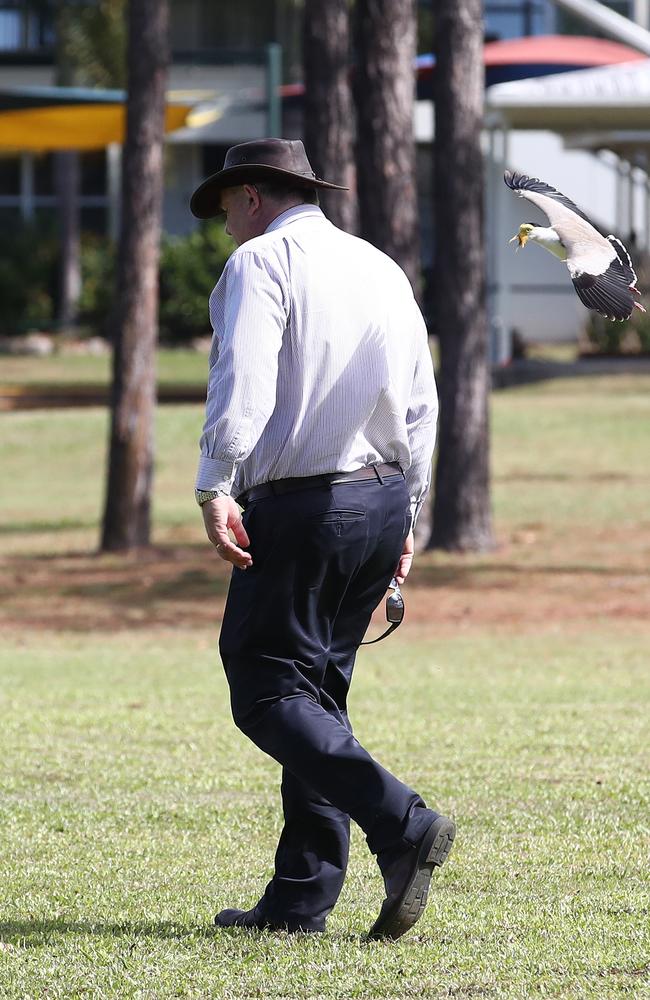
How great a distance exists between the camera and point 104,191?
37438mm

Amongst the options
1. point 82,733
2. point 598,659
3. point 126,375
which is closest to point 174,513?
point 126,375

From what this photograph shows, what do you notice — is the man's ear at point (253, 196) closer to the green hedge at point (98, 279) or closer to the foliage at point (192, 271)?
the green hedge at point (98, 279)

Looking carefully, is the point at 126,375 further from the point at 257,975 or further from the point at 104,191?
the point at 104,191

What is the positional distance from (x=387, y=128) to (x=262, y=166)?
1046cm

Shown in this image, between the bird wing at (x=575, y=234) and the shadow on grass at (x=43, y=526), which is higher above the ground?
the bird wing at (x=575, y=234)

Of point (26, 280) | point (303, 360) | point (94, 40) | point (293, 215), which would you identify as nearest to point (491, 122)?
point (94, 40)

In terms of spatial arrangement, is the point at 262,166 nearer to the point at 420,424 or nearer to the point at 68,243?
the point at 420,424

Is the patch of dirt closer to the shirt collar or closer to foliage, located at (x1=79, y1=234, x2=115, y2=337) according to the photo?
the shirt collar

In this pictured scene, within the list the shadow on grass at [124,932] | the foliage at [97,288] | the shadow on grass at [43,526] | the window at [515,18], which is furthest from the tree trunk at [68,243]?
the shadow on grass at [124,932]

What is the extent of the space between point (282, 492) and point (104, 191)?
113 ft

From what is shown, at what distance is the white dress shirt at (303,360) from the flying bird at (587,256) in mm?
413

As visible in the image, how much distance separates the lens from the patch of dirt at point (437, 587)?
41.1ft

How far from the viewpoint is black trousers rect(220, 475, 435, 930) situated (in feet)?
13.0

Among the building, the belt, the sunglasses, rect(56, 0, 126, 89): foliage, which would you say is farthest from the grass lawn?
rect(56, 0, 126, 89): foliage
